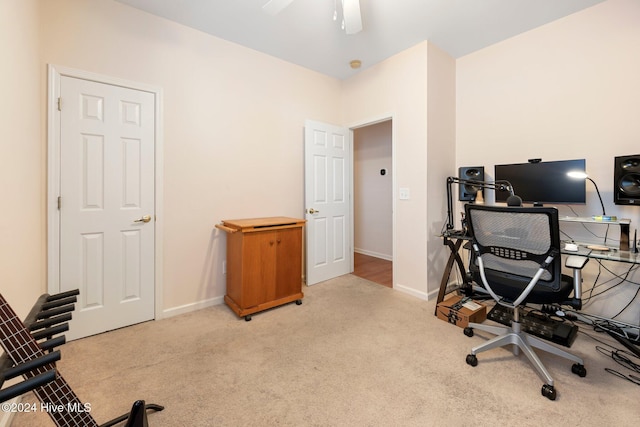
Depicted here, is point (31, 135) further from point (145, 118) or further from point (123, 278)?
point (123, 278)

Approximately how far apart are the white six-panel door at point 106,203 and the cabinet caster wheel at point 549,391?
2957 millimetres

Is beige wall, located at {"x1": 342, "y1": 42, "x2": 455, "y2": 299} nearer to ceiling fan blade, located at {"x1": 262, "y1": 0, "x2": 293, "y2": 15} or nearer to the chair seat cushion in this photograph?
the chair seat cushion

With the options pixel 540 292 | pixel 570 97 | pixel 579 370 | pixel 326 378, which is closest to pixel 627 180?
pixel 570 97

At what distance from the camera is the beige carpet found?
1390mm

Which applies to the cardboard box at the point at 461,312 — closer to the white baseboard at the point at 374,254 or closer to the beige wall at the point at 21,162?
the white baseboard at the point at 374,254

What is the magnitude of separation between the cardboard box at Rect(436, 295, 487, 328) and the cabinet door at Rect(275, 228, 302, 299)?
1406mm

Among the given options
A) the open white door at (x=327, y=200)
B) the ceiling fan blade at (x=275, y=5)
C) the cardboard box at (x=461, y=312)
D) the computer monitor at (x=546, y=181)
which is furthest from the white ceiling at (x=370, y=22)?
the cardboard box at (x=461, y=312)

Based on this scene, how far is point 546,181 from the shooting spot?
2355 millimetres

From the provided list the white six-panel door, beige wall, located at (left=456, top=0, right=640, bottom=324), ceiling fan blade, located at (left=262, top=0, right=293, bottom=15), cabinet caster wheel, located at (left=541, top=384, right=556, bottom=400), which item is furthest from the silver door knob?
beige wall, located at (left=456, top=0, right=640, bottom=324)

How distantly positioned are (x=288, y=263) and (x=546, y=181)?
2496 mm

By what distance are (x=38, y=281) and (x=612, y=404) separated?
12.0 ft

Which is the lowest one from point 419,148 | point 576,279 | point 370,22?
point 576,279

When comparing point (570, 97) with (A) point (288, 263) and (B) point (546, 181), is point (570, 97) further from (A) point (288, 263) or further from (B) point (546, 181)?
(A) point (288, 263)

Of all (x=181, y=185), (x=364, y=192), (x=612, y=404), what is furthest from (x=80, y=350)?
(x=364, y=192)
